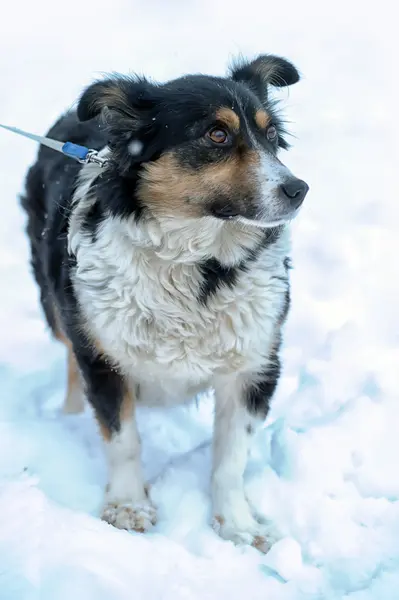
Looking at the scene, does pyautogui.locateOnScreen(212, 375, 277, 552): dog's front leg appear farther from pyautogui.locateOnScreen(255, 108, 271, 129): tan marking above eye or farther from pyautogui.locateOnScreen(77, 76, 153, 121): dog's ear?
pyautogui.locateOnScreen(77, 76, 153, 121): dog's ear

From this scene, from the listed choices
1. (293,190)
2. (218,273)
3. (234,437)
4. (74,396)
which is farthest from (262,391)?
(74,396)

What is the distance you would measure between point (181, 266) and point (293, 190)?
1.90 ft

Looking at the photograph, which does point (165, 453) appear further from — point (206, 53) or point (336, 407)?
point (206, 53)

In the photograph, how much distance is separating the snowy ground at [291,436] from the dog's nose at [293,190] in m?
1.24

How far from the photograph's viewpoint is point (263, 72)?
137 inches

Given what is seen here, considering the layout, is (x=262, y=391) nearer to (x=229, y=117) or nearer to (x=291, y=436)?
(x=291, y=436)

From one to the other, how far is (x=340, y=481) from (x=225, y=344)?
32.3 inches

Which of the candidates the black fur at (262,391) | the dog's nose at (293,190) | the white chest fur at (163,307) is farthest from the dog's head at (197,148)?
the black fur at (262,391)

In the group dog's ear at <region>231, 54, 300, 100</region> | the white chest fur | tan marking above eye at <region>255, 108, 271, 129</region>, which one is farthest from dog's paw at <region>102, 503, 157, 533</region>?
dog's ear at <region>231, 54, 300, 100</region>

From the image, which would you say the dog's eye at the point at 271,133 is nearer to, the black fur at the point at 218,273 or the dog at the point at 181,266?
the dog at the point at 181,266

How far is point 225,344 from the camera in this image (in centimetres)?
311

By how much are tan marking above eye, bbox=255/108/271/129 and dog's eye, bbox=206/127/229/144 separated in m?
0.18

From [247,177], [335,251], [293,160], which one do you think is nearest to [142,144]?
[247,177]

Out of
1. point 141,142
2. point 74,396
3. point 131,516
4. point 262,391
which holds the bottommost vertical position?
point 74,396
